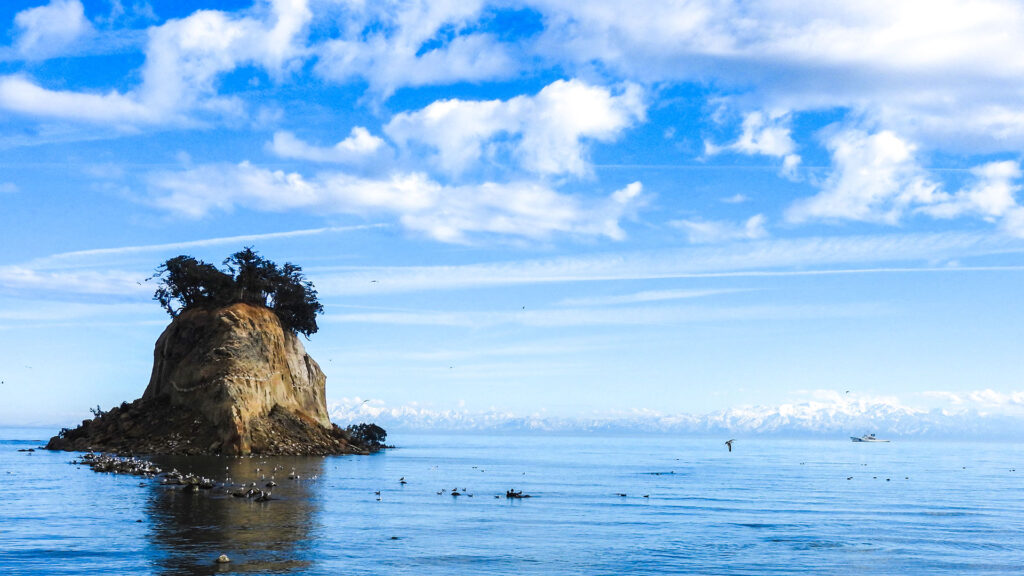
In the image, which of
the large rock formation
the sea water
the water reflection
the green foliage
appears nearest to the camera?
the water reflection

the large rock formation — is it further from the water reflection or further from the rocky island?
the water reflection

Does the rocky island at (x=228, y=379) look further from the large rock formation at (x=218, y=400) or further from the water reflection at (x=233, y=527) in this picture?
the water reflection at (x=233, y=527)

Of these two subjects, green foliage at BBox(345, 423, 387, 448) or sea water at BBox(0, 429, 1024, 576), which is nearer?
sea water at BBox(0, 429, 1024, 576)

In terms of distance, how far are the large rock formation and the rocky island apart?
0.12m

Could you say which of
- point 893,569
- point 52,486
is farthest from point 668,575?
point 52,486

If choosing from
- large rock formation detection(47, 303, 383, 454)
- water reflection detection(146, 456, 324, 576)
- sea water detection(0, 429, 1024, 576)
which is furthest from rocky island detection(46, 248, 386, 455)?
water reflection detection(146, 456, 324, 576)

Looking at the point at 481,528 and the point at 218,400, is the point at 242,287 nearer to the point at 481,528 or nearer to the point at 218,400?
the point at 218,400

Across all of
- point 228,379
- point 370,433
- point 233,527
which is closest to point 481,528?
point 233,527

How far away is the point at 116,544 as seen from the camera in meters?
34.7

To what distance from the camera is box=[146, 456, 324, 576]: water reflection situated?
30969 millimetres

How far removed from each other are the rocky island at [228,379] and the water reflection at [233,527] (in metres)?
29.3

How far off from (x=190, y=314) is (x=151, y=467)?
37.6 metres

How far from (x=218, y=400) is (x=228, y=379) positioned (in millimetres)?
2527

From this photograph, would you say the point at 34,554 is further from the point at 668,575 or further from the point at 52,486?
the point at 52,486
